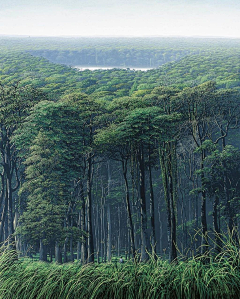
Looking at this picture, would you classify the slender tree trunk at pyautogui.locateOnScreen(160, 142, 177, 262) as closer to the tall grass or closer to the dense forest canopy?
the dense forest canopy

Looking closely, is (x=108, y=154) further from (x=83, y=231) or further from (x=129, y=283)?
(x=129, y=283)

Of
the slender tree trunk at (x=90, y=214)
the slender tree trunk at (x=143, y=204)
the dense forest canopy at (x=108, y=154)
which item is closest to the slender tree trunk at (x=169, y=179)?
the dense forest canopy at (x=108, y=154)

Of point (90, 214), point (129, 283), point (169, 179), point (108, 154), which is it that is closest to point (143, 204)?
point (169, 179)

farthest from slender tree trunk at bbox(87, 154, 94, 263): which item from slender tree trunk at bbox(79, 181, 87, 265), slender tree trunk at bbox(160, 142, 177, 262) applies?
slender tree trunk at bbox(160, 142, 177, 262)

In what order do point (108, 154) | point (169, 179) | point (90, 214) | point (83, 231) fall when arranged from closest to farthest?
point (83, 231) < point (90, 214) < point (169, 179) < point (108, 154)

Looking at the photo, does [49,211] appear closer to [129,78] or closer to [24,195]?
[24,195]

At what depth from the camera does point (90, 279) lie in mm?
7543

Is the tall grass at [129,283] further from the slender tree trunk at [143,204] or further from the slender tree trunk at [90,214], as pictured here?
the slender tree trunk at [143,204]

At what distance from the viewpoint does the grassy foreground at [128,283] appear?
6.88 m

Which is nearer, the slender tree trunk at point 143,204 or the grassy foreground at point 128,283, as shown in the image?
the grassy foreground at point 128,283

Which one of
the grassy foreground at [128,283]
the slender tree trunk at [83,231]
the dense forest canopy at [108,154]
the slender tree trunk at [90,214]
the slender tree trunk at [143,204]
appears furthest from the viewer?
the slender tree trunk at [143,204]

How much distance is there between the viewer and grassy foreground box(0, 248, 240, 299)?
6.88m

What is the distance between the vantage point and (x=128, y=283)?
6.88 meters

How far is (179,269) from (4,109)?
15.5 meters
